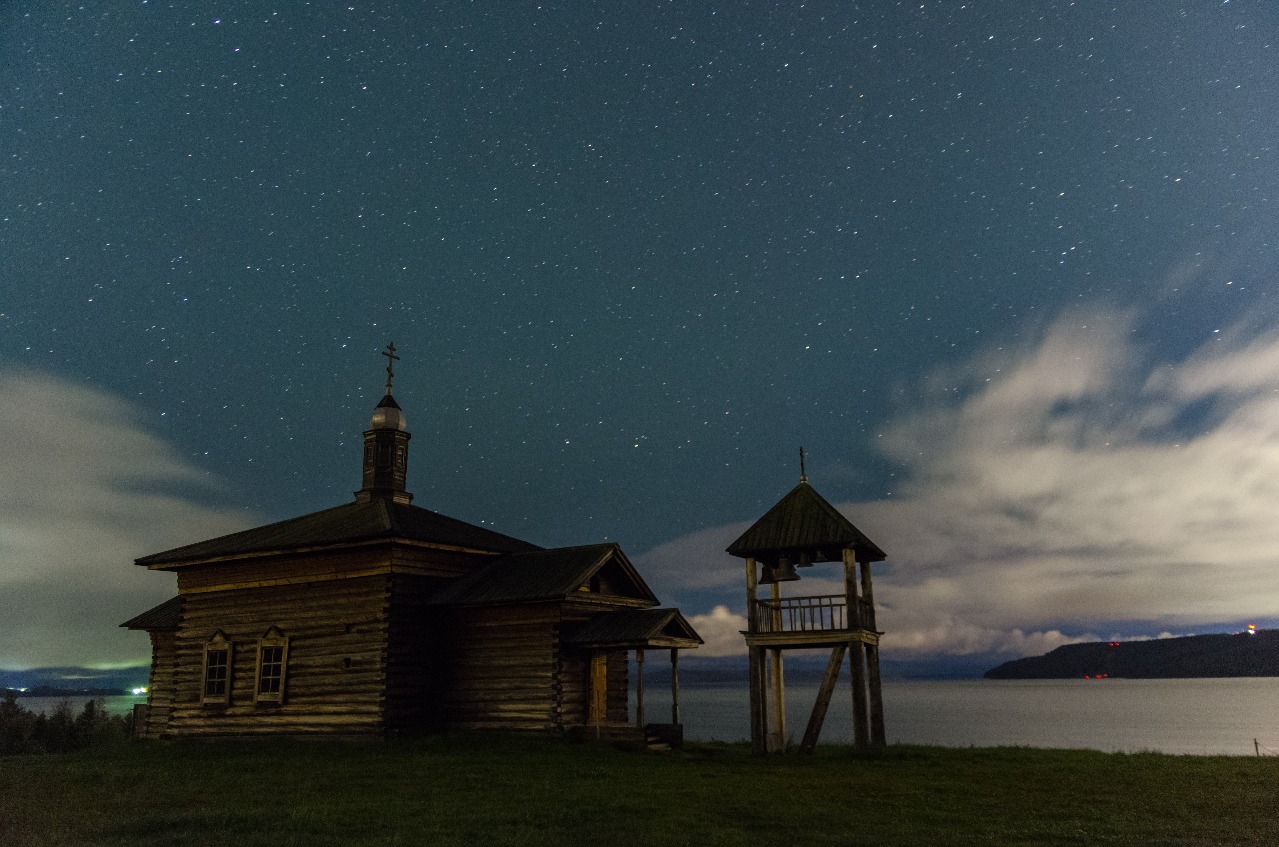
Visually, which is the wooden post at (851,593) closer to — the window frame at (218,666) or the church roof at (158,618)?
the window frame at (218,666)

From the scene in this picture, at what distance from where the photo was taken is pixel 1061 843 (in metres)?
13.1

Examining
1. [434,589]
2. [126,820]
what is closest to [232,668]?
[434,589]

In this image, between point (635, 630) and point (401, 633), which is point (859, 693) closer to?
point (635, 630)

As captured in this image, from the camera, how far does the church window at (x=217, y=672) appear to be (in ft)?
101

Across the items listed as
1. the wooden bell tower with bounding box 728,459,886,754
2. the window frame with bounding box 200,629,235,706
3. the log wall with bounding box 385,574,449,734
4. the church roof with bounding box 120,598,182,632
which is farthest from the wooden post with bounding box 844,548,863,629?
the church roof with bounding box 120,598,182,632

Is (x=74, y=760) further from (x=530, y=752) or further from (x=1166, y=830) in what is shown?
(x=1166, y=830)

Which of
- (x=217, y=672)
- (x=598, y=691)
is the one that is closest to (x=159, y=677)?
(x=217, y=672)

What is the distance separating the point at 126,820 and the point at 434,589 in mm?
14719

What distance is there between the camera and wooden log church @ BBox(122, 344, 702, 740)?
89.3 ft

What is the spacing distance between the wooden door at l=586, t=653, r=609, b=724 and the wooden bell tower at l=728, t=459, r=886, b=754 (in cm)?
479

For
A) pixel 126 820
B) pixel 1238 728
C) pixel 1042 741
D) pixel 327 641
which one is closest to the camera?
pixel 126 820

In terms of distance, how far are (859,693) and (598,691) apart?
26.5 ft

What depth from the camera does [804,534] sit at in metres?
25.8

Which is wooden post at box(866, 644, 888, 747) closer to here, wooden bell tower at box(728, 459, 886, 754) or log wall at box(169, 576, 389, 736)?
wooden bell tower at box(728, 459, 886, 754)
